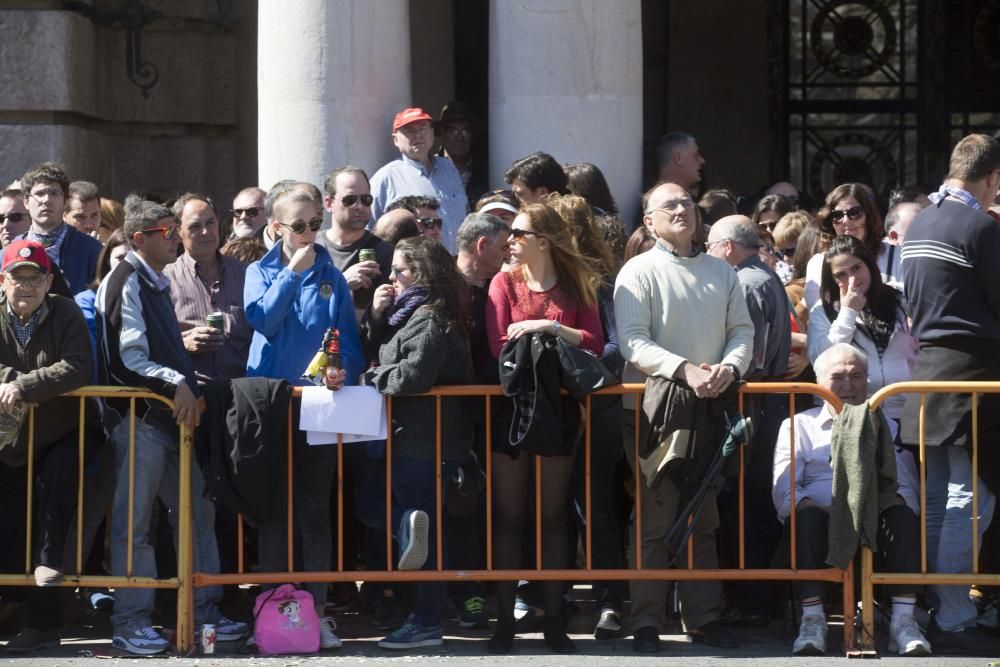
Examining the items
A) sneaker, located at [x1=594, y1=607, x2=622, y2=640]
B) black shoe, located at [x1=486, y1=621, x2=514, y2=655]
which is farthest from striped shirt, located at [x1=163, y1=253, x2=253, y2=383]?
sneaker, located at [x1=594, y1=607, x2=622, y2=640]

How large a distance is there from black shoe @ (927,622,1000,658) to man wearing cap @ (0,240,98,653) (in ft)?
12.5

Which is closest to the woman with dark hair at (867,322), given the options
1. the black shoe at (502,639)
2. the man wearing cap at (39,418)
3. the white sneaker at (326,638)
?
the black shoe at (502,639)

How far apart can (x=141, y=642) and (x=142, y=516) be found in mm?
543

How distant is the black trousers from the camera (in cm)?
761

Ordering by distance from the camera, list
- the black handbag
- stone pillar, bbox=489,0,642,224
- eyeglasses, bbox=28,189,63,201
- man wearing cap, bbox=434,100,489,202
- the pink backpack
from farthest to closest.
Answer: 1. man wearing cap, bbox=434,100,489,202
2. stone pillar, bbox=489,0,642,224
3. eyeglasses, bbox=28,189,63,201
4. the pink backpack
5. the black handbag

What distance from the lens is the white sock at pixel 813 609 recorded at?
756cm

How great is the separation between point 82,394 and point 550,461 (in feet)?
6.73

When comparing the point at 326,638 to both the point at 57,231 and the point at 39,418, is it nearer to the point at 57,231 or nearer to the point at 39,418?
the point at 39,418

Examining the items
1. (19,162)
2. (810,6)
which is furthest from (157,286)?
(810,6)

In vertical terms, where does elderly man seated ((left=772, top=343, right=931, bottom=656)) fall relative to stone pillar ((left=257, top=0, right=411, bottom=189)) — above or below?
below

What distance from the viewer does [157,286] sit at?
25.3ft

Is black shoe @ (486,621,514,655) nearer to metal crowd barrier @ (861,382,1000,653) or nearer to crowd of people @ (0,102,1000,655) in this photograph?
crowd of people @ (0,102,1000,655)

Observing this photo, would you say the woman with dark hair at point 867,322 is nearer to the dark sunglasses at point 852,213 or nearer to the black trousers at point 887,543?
the black trousers at point 887,543

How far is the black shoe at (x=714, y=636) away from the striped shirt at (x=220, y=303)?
246 cm
